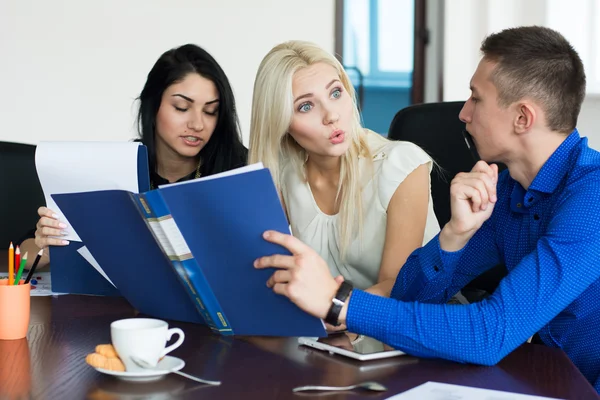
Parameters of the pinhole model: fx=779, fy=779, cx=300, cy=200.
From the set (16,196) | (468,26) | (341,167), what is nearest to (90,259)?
(341,167)

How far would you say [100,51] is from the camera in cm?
396

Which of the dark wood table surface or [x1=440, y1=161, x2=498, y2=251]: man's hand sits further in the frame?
[x1=440, y1=161, x2=498, y2=251]: man's hand

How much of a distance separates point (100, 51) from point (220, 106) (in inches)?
79.8

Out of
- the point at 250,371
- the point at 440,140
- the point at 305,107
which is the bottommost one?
the point at 250,371

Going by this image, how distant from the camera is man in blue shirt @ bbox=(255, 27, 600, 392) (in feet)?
3.46

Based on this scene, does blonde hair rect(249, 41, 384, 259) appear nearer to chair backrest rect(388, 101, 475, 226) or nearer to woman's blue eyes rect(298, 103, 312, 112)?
woman's blue eyes rect(298, 103, 312, 112)

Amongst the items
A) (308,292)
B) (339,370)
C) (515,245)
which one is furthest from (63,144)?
(515,245)

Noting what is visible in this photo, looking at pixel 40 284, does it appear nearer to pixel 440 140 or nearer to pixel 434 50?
pixel 440 140

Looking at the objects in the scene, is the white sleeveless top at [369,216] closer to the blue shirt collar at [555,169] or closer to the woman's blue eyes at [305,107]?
the woman's blue eyes at [305,107]

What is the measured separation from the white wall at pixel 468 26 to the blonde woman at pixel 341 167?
2535 mm

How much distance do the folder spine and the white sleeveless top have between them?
2.34ft

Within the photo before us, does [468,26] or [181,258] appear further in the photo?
[468,26]

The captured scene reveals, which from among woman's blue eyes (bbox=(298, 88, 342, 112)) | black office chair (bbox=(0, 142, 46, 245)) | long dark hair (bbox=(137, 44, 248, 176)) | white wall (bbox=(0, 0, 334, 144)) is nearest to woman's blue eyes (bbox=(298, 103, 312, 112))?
woman's blue eyes (bbox=(298, 88, 342, 112))

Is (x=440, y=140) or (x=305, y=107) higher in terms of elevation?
(x=305, y=107)
